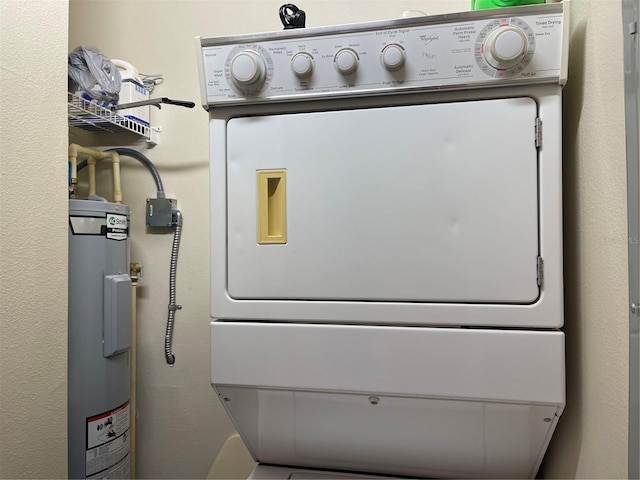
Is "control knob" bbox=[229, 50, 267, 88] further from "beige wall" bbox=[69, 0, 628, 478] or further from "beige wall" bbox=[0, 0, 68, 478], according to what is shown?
"beige wall" bbox=[69, 0, 628, 478]

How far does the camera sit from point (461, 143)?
106 centimetres

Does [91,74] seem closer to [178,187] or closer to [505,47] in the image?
[178,187]

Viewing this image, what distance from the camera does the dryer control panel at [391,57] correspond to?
3.28ft

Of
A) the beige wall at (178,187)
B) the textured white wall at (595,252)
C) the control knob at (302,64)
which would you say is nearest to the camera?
the textured white wall at (595,252)

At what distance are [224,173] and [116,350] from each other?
807mm

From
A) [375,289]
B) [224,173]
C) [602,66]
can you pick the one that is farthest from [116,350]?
[602,66]

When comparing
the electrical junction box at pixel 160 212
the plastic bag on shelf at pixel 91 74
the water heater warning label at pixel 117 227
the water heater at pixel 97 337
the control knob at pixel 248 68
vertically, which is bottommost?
the water heater at pixel 97 337

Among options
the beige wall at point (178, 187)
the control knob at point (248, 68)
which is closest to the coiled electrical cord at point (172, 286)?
the beige wall at point (178, 187)

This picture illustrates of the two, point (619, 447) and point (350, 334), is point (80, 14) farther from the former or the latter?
point (619, 447)

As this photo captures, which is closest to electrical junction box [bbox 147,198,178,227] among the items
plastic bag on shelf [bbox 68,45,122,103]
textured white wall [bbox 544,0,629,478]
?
plastic bag on shelf [bbox 68,45,122,103]

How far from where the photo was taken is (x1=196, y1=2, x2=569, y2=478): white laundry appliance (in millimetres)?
1027

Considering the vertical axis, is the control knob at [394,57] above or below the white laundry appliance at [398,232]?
above

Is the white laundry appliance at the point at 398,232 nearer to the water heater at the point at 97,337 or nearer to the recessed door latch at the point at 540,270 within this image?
the recessed door latch at the point at 540,270

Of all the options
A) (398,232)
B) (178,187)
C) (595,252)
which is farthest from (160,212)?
(595,252)
